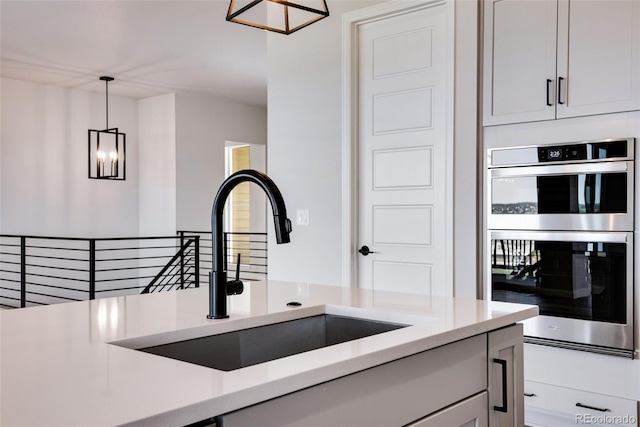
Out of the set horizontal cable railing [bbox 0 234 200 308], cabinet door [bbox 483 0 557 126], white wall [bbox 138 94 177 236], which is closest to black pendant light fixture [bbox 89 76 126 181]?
white wall [bbox 138 94 177 236]

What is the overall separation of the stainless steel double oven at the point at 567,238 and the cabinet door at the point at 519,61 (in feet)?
0.66

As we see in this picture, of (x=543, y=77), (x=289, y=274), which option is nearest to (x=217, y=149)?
(x=289, y=274)

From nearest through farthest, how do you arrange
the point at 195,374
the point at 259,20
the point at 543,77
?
the point at 195,374
the point at 543,77
the point at 259,20

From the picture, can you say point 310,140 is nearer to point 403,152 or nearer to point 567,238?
point 403,152

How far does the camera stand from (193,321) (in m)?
1.36

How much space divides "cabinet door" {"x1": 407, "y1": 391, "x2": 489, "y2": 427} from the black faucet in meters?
0.48

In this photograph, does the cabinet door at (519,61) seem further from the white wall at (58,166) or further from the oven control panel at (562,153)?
the white wall at (58,166)

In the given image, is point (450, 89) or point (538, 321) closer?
point (538, 321)

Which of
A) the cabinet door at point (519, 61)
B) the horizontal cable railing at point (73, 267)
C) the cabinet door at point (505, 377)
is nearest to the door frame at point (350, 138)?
the cabinet door at point (519, 61)

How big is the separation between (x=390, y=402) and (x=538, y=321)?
1984mm

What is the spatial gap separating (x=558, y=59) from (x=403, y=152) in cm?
100

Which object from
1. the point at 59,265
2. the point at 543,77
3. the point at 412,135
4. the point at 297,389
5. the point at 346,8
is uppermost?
the point at 346,8

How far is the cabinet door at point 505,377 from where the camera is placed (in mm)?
1414

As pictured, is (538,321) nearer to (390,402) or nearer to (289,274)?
(289,274)
